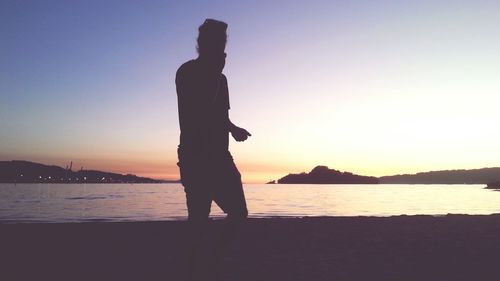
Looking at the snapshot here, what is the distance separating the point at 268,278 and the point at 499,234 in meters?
7.77

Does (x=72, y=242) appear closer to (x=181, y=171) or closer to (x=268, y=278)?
(x=268, y=278)

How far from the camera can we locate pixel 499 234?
402 inches

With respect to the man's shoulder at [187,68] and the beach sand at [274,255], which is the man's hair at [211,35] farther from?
the beach sand at [274,255]

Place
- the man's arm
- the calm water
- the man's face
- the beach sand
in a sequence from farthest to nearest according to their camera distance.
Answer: the calm water, the beach sand, the man's arm, the man's face

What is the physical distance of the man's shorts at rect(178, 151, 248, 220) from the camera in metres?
3.43

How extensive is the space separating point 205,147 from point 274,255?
4.16 m

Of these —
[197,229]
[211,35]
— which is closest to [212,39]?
[211,35]

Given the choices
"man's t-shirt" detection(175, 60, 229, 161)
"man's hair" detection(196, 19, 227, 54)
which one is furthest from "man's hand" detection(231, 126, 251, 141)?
"man's hair" detection(196, 19, 227, 54)

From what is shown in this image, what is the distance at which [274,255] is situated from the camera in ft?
23.2

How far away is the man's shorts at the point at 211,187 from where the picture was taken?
11.3 feet

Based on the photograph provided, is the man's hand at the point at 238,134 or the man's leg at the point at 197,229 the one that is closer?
the man's leg at the point at 197,229

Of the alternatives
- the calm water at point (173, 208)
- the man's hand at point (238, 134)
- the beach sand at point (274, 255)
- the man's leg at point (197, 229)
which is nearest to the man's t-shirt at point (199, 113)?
the man's hand at point (238, 134)

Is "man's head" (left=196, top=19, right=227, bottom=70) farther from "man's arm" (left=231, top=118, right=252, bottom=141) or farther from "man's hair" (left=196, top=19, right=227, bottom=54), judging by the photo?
"man's arm" (left=231, top=118, right=252, bottom=141)

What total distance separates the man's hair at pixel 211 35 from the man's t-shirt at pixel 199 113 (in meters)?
0.16
